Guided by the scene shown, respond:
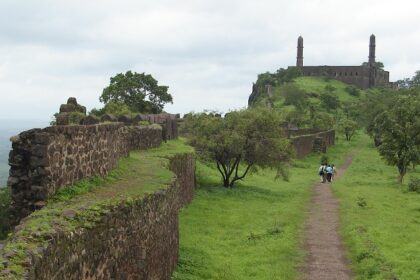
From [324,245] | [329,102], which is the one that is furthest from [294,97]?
[324,245]

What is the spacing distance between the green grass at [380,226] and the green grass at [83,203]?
19.1 ft

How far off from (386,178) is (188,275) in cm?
2895

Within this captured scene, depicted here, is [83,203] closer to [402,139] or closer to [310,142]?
[402,139]

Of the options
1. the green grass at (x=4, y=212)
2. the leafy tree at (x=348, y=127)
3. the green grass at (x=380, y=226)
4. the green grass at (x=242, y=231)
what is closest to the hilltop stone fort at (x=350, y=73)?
the leafy tree at (x=348, y=127)

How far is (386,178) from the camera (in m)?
39.3

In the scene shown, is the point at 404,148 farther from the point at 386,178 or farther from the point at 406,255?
the point at 406,255

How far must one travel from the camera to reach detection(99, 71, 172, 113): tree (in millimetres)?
47656

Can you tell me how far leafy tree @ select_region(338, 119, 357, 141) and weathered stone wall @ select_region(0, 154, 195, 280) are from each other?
6127cm

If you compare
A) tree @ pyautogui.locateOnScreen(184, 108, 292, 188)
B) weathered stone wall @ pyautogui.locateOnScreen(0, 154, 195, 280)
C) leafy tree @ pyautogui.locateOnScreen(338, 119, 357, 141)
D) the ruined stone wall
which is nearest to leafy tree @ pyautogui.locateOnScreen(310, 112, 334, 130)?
leafy tree @ pyautogui.locateOnScreen(338, 119, 357, 141)

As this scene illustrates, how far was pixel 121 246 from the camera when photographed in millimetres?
8898

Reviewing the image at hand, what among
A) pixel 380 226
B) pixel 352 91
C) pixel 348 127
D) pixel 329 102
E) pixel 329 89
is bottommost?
pixel 380 226

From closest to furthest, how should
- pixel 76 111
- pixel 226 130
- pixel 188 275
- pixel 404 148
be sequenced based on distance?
pixel 188 275 < pixel 76 111 < pixel 226 130 < pixel 404 148

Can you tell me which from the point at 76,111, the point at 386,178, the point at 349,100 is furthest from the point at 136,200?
the point at 349,100

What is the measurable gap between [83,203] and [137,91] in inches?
1615
